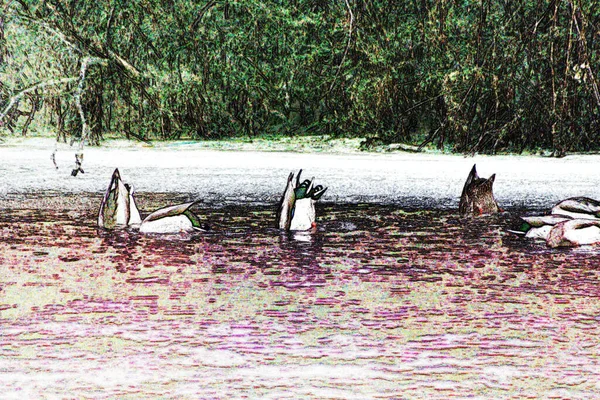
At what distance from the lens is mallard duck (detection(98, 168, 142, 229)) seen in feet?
15.8

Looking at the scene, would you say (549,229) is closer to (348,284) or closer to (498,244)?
(498,244)

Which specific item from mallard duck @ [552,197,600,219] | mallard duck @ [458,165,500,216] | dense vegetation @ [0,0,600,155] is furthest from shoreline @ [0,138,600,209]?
mallard duck @ [552,197,600,219]

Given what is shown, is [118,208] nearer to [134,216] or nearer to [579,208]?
[134,216]

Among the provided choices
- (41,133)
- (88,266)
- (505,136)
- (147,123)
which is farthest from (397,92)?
(88,266)

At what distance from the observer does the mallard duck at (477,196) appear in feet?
17.3

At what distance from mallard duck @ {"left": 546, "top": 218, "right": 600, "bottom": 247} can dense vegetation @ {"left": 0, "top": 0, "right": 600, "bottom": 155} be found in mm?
2042

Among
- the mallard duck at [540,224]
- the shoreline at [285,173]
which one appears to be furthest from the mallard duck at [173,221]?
the mallard duck at [540,224]

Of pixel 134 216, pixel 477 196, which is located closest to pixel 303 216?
pixel 134 216

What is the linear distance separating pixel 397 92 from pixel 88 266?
13.9 ft

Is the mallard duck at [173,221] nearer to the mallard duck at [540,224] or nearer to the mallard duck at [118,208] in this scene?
the mallard duck at [118,208]

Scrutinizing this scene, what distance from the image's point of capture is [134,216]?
501 cm

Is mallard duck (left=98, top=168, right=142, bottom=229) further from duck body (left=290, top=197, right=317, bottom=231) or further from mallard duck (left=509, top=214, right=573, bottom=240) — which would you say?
mallard duck (left=509, top=214, right=573, bottom=240)

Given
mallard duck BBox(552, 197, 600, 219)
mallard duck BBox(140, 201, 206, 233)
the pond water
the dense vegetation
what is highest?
the dense vegetation

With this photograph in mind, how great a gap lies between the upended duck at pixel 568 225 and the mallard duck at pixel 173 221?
1.31 metres
